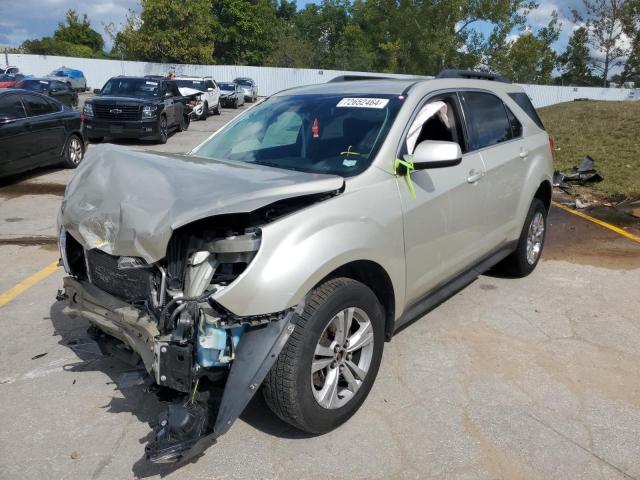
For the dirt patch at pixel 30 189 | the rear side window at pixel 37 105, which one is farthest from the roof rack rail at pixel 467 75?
the rear side window at pixel 37 105

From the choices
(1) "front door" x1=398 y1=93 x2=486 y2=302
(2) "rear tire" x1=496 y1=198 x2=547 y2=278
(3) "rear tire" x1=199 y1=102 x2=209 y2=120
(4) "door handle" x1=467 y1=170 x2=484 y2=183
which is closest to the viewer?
(1) "front door" x1=398 y1=93 x2=486 y2=302

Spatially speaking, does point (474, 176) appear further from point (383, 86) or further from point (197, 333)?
point (197, 333)

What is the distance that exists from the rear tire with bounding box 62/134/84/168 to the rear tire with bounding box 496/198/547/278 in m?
9.05

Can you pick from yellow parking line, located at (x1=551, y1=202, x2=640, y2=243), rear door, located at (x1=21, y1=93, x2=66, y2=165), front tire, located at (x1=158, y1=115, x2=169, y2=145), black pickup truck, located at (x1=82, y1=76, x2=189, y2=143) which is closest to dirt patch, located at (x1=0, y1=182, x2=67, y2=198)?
rear door, located at (x1=21, y1=93, x2=66, y2=165)

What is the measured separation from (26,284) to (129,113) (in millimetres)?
10112

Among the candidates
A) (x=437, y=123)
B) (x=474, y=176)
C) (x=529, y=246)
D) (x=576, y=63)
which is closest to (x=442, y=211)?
(x=474, y=176)

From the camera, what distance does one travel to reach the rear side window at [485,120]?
4305 millimetres

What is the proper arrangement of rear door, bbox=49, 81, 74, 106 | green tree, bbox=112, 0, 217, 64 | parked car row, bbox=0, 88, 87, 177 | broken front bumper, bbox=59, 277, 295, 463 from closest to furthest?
broken front bumper, bbox=59, 277, 295, 463
parked car row, bbox=0, 88, 87, 177
rear door, bbox=49, 81, 74, 106
green tree, bbox=112, 0, 217, 64

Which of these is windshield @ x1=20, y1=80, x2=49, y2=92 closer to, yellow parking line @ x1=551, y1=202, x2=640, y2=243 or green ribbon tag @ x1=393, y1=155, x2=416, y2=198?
yellow parking line @ x1=551, y1=202, x2=640, y2=243

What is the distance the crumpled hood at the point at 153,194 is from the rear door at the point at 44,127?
25.9ft

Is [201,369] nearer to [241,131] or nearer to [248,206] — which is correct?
[248,206]

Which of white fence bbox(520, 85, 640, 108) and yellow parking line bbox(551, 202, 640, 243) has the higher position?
white fence bbox(520, 85, 640, 108)

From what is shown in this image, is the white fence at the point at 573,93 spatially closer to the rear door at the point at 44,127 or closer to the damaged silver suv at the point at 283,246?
the rear door at the point at 44,127

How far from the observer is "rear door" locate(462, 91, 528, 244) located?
4.34 meters
